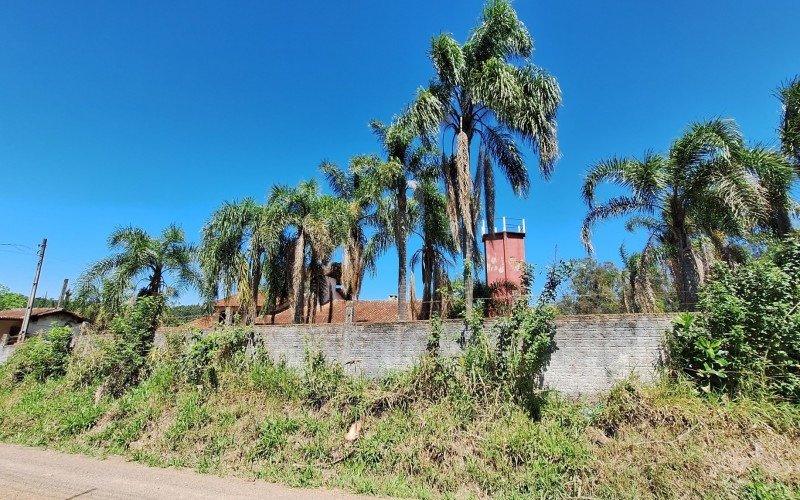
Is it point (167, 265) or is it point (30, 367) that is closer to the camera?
point (30, 367)

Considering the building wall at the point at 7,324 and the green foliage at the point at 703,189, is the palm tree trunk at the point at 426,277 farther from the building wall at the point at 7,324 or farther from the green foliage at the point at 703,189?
the building wall at the point at 7,324

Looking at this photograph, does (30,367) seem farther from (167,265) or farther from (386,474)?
(386,474)

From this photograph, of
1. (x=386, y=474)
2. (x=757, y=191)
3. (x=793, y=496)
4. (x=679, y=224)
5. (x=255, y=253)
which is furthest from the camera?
(x=255, y=253)

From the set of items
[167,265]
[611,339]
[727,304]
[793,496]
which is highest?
[167,265]

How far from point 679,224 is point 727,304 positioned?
17.7 ft

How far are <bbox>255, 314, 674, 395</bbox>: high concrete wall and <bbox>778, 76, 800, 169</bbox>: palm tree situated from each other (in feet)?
20.0

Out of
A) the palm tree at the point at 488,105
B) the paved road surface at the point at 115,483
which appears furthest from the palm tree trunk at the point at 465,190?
the paved road surface at the point at 115,483

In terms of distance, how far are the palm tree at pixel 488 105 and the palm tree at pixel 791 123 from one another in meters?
4.99

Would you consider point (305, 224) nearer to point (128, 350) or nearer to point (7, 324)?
point (128, 350)

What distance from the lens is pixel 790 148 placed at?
8703 millimetres

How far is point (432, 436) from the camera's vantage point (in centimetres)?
586

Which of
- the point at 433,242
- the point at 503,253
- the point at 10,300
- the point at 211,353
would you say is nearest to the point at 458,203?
the point at 433,242

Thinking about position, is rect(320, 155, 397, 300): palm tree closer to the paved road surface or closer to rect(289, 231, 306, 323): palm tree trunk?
rect(289, 231, 306, 323): palm tree trunk

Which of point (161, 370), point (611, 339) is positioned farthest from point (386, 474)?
point (161, 370)
